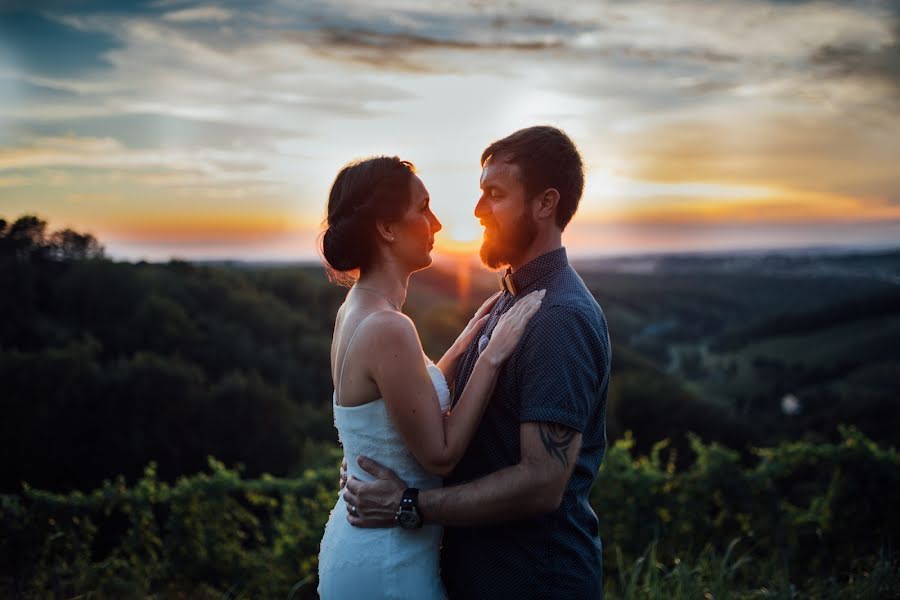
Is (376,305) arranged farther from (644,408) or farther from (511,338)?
(644,408)

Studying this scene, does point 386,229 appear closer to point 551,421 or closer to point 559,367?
point 559,367

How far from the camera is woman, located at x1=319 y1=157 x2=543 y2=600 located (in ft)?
8.07

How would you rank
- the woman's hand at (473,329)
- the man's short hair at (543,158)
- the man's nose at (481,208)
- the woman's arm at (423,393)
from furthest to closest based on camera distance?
the woman's hand at (473,329) → the man's nose at (481,208) → the man's short hair at (543,158) → the woman's arm at (423,393)

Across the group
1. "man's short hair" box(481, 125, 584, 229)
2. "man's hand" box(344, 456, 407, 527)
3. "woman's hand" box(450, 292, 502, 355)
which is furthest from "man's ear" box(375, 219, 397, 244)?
"man's hand" box(344, 456, 407, 527)

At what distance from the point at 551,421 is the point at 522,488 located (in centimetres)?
25

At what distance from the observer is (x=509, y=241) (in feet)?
9.03

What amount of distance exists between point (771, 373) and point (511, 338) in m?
71.9

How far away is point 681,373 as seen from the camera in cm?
7512

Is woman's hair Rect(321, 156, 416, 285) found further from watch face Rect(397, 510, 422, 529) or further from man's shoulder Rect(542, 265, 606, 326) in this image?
watch face Rect(397, 510, 422, 529)

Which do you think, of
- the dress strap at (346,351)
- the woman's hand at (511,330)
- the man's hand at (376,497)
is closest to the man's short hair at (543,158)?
the woman's hand at (511,330)

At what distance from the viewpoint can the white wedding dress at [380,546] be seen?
101 inches

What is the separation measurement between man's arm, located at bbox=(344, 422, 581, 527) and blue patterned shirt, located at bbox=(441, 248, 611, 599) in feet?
0.23

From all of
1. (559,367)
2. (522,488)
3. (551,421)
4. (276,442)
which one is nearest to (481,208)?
(559,367)

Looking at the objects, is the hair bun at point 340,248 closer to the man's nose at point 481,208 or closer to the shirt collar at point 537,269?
the man's nose at point 481,208
